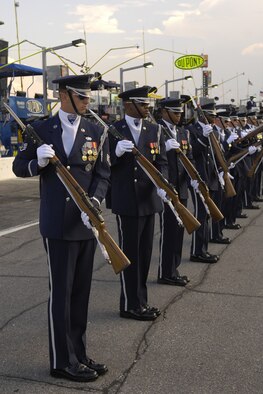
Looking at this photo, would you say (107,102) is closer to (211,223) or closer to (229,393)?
(211,223)

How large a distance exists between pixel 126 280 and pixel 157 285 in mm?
1013

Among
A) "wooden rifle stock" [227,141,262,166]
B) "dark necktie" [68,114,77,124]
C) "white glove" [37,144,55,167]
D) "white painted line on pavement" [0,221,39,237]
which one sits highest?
"dark necktie" [68,114,77,124]

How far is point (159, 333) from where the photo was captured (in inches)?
154

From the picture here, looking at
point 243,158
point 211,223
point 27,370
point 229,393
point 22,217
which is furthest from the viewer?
point 22,217

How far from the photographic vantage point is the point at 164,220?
5.18m

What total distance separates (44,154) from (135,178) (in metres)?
1.41

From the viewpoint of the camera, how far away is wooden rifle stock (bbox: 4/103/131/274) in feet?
9.89

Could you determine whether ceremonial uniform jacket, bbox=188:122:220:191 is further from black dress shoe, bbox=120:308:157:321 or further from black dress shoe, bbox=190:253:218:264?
black dress shoe, bbox=120:308:157:321

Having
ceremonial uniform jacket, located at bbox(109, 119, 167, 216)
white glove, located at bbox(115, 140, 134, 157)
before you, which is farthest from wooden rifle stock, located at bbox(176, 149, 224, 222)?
white glove, located at bbox(115, 140, 134, 157)

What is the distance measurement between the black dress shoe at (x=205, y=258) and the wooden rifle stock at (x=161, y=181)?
5.72 ft

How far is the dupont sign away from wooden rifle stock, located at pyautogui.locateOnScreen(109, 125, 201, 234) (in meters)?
16.3

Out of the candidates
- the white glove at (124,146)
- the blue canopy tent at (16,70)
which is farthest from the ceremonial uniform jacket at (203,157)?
the blue canopy tent at (16,70)

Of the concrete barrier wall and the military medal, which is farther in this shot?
the concrete barrier wall

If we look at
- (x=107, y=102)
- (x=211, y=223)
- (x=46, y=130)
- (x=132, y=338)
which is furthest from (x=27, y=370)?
(x=107, y=102)
